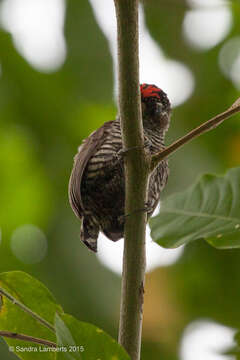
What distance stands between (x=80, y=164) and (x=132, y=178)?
3.84 ft

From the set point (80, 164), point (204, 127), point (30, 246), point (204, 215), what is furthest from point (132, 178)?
point (30, 246)

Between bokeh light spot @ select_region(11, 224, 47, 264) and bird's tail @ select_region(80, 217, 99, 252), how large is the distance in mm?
878

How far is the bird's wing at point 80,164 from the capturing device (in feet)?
9.23

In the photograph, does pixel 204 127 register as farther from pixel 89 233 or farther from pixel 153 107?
pixel 153 107

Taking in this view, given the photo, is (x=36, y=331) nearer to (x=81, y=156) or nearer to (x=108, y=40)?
(x=81, y=156)

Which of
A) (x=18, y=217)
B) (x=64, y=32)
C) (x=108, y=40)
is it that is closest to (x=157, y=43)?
(x=108, y=40)

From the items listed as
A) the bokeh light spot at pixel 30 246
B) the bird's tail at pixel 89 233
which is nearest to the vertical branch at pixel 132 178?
the bird's tail at pixel 89 233

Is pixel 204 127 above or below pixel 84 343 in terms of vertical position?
above

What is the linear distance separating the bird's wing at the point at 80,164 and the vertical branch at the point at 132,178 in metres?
0.99

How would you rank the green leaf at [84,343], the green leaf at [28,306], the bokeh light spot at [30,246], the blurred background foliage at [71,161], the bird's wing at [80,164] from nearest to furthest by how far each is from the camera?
the green leaf at [84,343] < the green leaf at [28,306] < the bird's wing at [80,164] < the blurred background foliage at [71,161] < the bokeh light spot at [30,246]

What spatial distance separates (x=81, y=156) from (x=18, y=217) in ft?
4.98

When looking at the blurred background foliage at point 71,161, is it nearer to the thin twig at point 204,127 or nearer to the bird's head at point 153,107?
the bird's head at point 153,107

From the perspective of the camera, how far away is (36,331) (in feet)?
6.39

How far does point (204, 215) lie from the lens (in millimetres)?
2168
